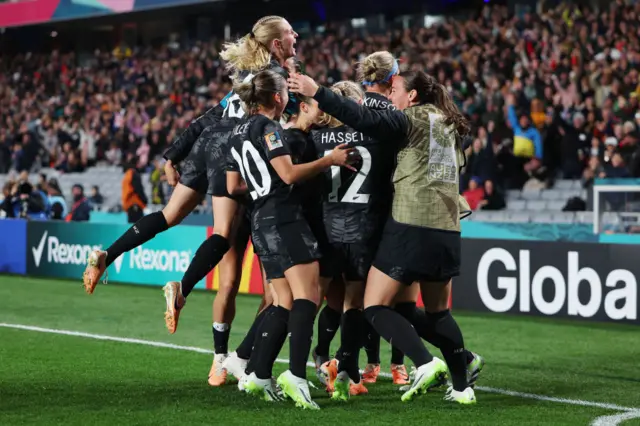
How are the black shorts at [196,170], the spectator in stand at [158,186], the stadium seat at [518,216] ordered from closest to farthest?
the black shorts at [196,170]
the stadium seat at [518,216]
the spectator in stand at [158,186]

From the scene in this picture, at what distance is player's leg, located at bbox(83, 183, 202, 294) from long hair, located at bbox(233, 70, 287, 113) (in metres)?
1.40

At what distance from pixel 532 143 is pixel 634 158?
213 centimetres

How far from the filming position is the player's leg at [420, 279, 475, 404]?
6.18 meters

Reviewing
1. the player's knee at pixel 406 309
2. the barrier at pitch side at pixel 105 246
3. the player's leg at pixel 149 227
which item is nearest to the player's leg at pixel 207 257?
the player's leg at pixel 149 227

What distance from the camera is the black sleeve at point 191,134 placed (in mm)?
7324

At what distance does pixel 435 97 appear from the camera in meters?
6.20

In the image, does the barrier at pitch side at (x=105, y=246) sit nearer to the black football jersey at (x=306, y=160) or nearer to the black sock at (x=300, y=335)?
the black football jersey at (x=306, y=160)

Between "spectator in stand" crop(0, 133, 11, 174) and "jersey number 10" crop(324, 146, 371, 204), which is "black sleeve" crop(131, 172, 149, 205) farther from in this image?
"jersey number 10" crop(324, 146, 371, 204)

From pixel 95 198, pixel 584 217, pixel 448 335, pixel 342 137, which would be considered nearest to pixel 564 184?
pixel 584 217

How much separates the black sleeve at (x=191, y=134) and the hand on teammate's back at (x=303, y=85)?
1.67 meters

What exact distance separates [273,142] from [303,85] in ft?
1.44

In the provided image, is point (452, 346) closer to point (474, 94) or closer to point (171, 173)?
point (171, 173)

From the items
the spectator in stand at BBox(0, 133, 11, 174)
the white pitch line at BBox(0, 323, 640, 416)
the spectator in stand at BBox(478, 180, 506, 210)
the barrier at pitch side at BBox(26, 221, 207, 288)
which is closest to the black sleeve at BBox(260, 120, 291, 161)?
the white pitch line at BBox(0, 323, 640, 416)

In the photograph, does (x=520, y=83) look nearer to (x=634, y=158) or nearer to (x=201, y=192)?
(x=634, y=158)
